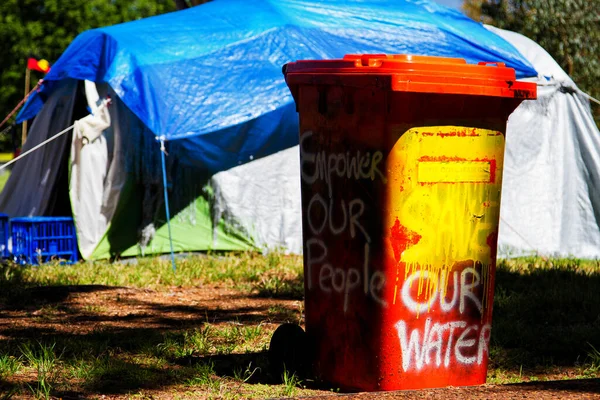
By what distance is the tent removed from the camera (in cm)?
866

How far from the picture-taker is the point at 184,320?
20.3 feet

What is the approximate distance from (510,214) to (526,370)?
465 centimetres

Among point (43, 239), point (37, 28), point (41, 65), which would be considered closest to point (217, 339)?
point (43, 239)

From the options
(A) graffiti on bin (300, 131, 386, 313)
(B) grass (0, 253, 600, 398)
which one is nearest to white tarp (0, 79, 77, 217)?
(B) grass (0, 253, 600, 398)

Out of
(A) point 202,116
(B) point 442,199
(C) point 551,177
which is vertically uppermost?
(A) point 202,116

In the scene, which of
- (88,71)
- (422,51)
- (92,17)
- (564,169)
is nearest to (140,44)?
(88,71)

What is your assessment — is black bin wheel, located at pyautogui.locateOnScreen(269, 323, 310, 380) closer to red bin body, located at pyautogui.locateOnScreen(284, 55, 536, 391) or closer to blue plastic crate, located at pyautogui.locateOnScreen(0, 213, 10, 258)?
red bin body, located at pyautogui.locateOnScreen(284, 55, 536, 391)

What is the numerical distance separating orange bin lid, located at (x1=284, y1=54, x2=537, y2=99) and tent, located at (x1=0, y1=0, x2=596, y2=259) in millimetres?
4091

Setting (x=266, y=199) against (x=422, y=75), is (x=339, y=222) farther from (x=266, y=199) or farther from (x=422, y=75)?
(x=266, y=199)

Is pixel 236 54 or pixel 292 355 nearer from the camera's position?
pixel 292 355

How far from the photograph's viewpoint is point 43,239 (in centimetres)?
876

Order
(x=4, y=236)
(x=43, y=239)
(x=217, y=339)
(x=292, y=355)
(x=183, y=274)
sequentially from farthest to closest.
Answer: (x=4, y=236)
(x=43, y=239)
(x=183, y=274)
(x=217, y=339)
(x=292, y=355)

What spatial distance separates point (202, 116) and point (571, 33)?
9788 mm

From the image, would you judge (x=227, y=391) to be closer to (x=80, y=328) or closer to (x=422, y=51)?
(x=80, y=328)
